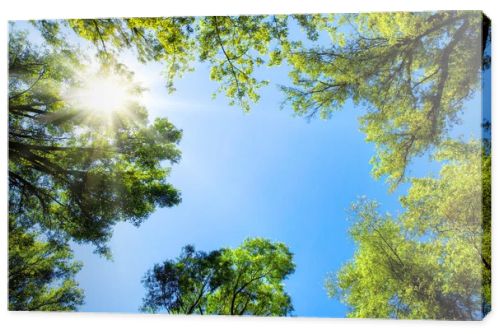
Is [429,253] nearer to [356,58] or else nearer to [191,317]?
[356,58]

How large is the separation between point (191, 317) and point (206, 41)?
3354 millimetres

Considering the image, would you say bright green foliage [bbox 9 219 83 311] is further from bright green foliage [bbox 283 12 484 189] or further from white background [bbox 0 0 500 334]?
bright green foliage [bbox 283 12 484 189]

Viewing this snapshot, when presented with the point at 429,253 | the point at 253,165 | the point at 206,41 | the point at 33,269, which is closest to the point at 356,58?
the point at 253,165

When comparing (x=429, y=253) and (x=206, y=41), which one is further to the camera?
(x=206, y=41)

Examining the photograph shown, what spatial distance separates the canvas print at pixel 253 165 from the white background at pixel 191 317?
4.4 inches

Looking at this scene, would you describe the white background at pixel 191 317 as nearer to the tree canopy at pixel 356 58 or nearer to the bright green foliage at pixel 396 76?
the tree canopy at pixel 356 58

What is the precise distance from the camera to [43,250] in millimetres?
9883

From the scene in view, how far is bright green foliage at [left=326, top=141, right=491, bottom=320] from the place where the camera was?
8.68m

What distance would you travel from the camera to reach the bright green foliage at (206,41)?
30.8 feet

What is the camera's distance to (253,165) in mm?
9328

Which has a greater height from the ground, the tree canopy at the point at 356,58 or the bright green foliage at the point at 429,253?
the tree canopy at the point at 356,58

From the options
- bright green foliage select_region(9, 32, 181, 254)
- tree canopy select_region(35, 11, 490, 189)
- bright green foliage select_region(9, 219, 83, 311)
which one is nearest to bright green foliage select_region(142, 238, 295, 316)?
bright green foliage select_region(9, 32, 181, 254)

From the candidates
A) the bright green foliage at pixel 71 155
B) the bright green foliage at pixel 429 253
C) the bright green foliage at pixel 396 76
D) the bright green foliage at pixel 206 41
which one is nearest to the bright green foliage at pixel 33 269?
the bright green foliage at pixel 71 155
